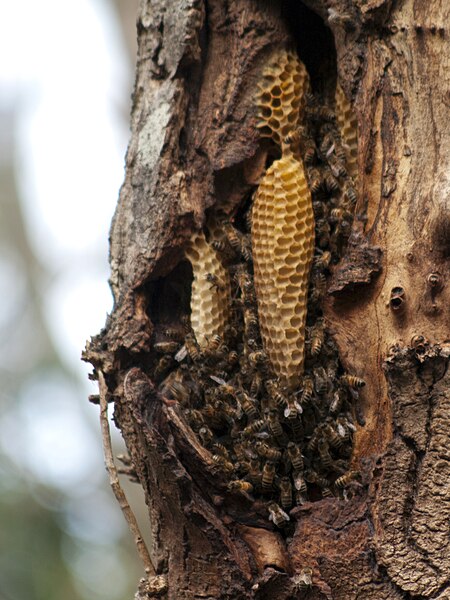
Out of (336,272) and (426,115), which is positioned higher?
(426,115)

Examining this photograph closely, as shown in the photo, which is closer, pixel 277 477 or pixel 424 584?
pixel 424 584

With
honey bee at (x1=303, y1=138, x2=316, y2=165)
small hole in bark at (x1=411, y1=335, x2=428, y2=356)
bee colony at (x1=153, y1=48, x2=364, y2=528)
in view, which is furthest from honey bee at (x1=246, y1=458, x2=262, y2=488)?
honey bee at (x1=303, y1=138, x2=316, y2=165)

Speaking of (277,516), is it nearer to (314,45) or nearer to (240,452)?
(240,452)

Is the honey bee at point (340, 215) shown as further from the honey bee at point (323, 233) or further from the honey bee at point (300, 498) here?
the honey bee at point (300, 498)

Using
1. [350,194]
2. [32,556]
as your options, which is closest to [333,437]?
[350,194]

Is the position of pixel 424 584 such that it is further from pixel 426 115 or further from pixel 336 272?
pixel 426 115

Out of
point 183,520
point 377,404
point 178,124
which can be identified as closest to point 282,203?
point 178,124
